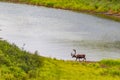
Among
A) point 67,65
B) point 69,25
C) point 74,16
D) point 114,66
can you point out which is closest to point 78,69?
point 67,65

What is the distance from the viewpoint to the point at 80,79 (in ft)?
108

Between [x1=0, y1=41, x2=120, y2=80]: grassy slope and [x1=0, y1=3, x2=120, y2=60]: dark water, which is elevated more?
[x1=0, y1=3, x2=120, y2=60]: dark water

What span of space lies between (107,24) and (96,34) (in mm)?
14938

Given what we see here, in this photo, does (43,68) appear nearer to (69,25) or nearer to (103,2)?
(69,25)

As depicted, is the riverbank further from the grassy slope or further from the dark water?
the grassy slope

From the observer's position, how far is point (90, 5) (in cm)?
11219

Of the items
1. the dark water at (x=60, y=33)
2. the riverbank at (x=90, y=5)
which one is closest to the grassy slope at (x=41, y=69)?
the dark water at (x=60, y=33)

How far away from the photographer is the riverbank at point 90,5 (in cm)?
10371

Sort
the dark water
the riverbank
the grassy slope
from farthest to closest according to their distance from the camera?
1. the riverbank
2. the dark water
3. the grassy slope

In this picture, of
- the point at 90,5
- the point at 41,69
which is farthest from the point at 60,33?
the point at 90,5

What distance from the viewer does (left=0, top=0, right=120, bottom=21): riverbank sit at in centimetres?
10371

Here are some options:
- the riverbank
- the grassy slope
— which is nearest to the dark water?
the riverbank

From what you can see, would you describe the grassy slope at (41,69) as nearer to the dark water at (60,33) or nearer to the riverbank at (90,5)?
the dark water at (60,33)

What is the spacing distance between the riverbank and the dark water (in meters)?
6.85
